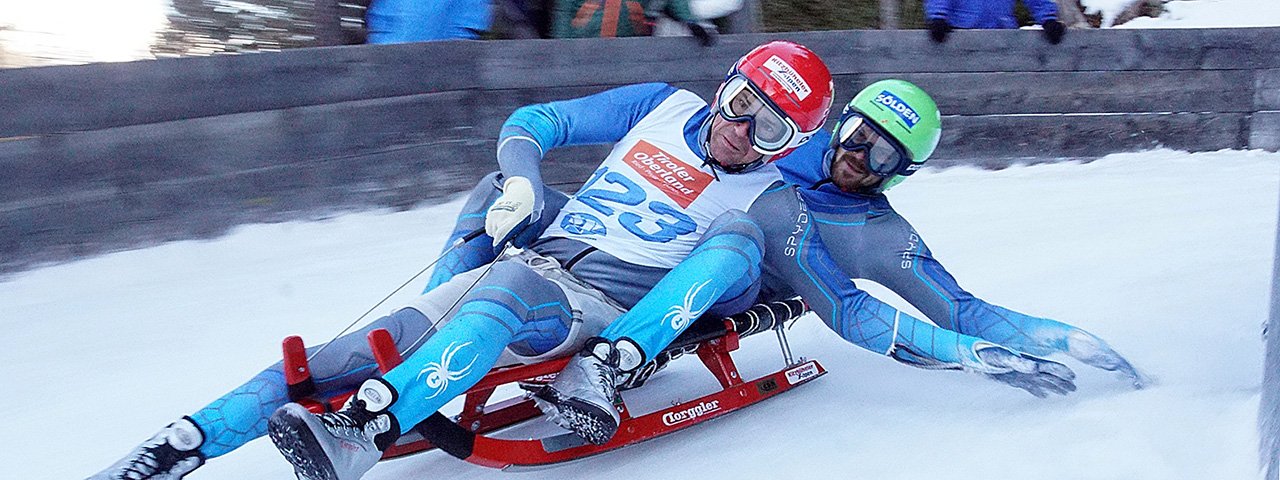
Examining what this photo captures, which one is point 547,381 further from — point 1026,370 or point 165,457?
point 1026,370

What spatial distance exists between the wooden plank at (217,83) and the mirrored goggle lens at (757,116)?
7.38ft

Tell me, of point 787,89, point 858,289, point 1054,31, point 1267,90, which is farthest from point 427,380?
point 1267,90

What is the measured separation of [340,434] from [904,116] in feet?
5.70

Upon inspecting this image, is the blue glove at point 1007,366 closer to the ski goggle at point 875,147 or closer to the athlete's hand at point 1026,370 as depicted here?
the athlete's hand at point 1026,370

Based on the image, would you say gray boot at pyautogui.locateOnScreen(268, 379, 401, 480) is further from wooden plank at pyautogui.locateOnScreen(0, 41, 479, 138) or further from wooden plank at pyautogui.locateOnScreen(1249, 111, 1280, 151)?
wooden plank at pyautogui.locateOnScreen(1249, 111, 1280, 151)

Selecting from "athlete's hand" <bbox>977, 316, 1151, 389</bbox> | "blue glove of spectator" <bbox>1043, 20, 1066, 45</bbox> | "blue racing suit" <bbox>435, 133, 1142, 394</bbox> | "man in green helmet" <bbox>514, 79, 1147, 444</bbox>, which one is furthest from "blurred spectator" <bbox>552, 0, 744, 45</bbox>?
"athlete's hand" <bbox>977, 316, 1151, 389</bbox>

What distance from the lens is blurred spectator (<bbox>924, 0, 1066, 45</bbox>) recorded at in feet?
18.6

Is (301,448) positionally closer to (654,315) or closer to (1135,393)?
(654,315)

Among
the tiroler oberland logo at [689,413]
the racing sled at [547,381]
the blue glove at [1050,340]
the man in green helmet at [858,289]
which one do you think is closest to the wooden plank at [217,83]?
the racing sled at [547,381]

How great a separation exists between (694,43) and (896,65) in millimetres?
1084

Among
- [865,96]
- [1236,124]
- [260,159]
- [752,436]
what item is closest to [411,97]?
[260,159]

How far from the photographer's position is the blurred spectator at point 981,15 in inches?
223

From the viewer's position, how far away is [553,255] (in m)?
2.93

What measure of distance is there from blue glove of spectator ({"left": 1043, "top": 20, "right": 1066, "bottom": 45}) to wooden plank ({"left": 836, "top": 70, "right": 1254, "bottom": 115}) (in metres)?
0.17
